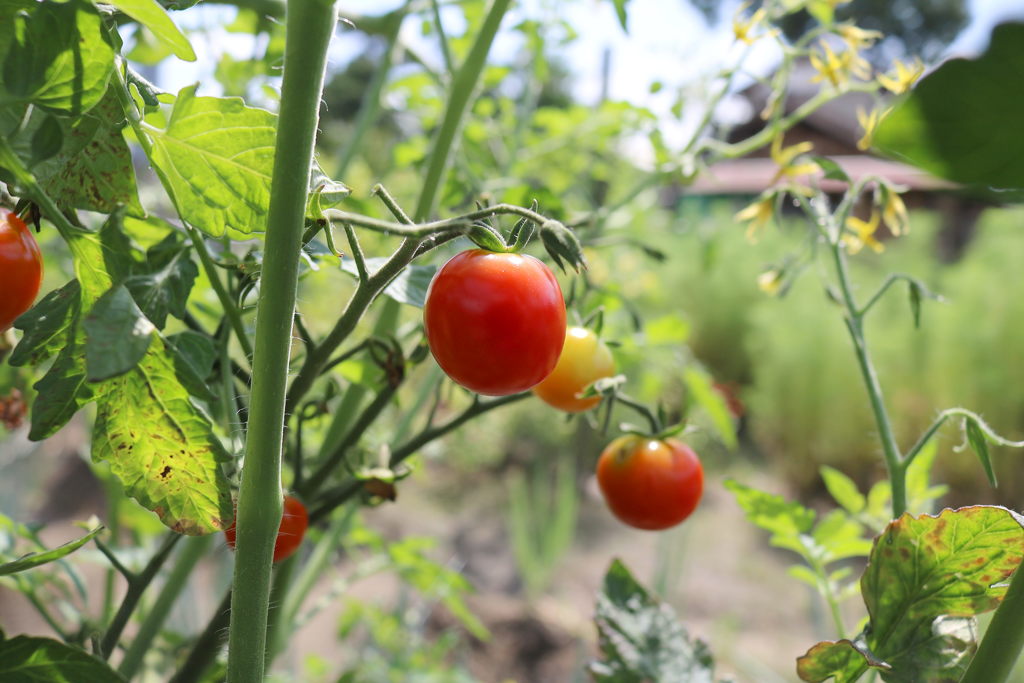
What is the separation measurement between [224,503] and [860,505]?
0.45 metres

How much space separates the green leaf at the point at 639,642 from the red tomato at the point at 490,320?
24cm

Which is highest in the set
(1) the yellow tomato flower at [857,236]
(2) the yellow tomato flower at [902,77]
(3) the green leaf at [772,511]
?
(2) the yellow tomato flower at [902,77]

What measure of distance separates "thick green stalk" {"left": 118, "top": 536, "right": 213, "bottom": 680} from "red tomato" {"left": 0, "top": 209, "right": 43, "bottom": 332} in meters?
0.25

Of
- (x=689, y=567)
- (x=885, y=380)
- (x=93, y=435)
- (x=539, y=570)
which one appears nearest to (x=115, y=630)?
(x=93, y=435)

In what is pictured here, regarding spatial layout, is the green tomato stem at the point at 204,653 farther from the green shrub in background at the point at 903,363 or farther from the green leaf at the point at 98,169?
the green shrub in background at the point at 903,363

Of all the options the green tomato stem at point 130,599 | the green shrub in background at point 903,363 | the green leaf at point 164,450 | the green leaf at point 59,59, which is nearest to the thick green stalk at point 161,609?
the green tomato stem at point 130,599

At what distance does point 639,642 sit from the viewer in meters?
0.48

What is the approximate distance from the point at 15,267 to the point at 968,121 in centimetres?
29

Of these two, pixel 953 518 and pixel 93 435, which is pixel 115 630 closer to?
pixel 93 435

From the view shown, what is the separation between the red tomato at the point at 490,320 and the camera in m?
0.30

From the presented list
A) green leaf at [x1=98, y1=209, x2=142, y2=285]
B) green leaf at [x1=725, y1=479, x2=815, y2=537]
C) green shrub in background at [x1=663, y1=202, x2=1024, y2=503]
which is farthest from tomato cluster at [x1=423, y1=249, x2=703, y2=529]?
green shrub in background at [x1=663, y1=202, x2=1024, y2=503]

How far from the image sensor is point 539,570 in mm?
2309

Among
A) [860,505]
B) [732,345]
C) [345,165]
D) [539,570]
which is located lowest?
[860,505]

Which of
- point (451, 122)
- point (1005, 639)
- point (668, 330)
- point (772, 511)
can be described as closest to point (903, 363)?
point (668, 330)
